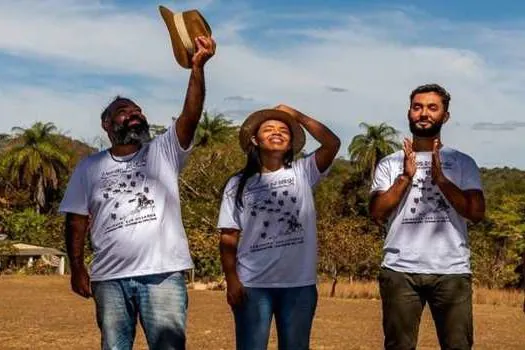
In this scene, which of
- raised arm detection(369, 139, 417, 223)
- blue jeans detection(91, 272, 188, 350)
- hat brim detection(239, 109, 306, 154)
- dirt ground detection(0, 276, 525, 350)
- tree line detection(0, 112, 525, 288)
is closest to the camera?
blue jeans detection(91, 272, 188, 350)

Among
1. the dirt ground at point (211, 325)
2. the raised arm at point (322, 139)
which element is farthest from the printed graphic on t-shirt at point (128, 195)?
the dirt ground at point (211, 325)

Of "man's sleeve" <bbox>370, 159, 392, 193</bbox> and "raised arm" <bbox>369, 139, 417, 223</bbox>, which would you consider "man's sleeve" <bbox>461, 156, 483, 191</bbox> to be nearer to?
"raised arm" <bbox>369, 139, 417, 223</bbox>

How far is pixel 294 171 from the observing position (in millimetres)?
5688

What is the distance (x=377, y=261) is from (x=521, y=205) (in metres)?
14.3

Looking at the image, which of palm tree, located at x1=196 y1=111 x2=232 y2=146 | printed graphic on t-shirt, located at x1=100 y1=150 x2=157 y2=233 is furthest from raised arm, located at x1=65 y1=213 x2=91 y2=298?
palm tree, located at x1=196 y1=111 x2=232 y2=146

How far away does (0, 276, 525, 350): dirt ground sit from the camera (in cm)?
1443

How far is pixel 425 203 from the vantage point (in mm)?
5648

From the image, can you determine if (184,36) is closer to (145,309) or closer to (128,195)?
(128,195)

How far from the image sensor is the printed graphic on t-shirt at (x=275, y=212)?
5.52 meters

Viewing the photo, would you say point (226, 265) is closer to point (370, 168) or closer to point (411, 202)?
point (411, 202)

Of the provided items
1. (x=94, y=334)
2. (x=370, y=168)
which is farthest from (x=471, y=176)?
(x=370, y=168)

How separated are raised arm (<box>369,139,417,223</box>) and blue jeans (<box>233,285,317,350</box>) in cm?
57

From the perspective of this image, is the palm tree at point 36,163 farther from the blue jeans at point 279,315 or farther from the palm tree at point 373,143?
the blue jeans at point 279,315

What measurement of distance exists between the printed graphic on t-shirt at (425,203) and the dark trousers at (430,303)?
1.02 ft
